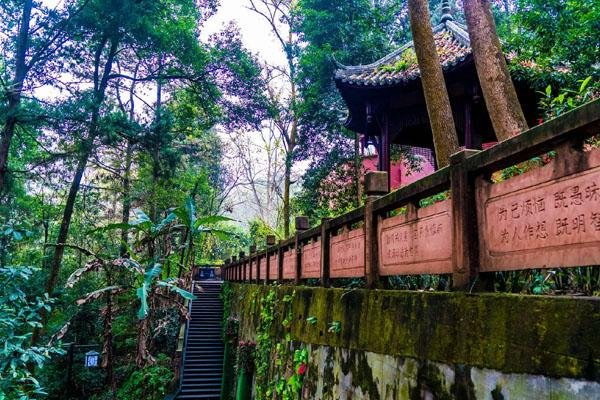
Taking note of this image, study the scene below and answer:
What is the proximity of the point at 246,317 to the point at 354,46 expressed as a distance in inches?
412

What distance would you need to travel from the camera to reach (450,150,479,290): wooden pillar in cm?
274

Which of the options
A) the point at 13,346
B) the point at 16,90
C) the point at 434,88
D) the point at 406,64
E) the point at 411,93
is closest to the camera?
the point at 13,346

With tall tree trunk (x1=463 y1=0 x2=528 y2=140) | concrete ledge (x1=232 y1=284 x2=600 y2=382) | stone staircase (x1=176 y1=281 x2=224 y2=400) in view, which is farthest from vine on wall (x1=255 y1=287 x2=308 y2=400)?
tall tree trunk (x1=463 y1=0 x2=528 y2=140)

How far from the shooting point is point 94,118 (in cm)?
1173

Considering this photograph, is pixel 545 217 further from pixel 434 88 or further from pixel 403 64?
pixel 403 64

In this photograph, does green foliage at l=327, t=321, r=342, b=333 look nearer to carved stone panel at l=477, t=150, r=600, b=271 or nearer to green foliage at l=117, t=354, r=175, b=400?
carved stone panel at l=477, t=150, r=600, b=271

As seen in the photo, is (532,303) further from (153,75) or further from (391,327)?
(153,75)

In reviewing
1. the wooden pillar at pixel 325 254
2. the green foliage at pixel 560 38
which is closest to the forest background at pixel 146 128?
the green foliage at pixel 560 38

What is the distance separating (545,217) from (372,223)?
2167 mm

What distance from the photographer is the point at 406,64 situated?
8.73 metres

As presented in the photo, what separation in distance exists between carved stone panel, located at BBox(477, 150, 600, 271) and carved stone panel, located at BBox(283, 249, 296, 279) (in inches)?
198

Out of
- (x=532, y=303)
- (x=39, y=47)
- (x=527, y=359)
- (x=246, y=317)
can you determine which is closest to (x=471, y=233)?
A: (x=532, y=303)

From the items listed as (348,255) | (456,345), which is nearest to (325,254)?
(348,255)

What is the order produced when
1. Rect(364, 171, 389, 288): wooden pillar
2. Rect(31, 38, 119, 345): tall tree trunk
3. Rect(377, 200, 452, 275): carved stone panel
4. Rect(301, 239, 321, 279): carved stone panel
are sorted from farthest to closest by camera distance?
Rect(31, 38, 119, 345): tall tree trunk
Rect(301, 239, 321, 279): carved stone panel
Rect(364, 171, 389, 288): wooden pillar
Rect(377, 200, 452, 275): carved stone panel
